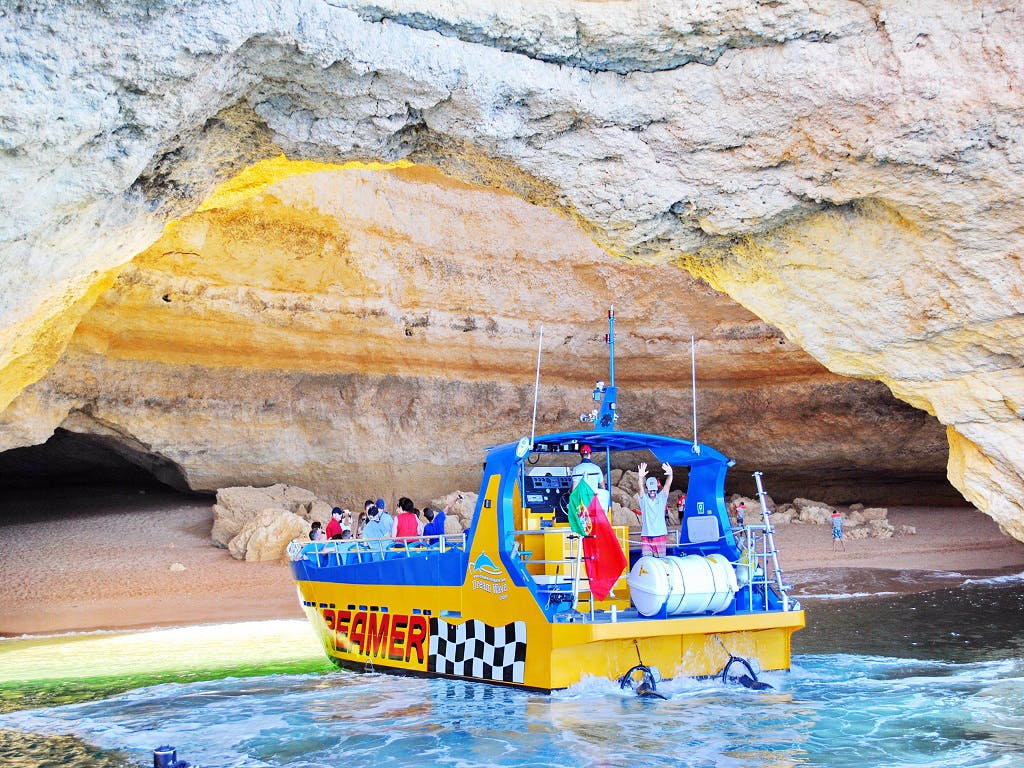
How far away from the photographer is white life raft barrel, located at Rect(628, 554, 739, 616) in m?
8.10

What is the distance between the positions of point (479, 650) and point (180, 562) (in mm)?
9713

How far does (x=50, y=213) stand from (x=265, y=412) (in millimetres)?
11979

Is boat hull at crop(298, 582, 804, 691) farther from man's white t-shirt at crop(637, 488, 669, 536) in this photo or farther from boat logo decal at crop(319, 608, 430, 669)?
man's white t-shirt at crop(637, 488, 669, 536)

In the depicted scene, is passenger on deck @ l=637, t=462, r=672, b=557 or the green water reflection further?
the green water reflection

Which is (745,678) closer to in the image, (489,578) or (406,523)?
(489,578)

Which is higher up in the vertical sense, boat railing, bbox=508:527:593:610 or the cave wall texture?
the cave wall texture

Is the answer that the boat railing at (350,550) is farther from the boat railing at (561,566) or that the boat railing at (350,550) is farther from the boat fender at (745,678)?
the boat fender at (745,678)

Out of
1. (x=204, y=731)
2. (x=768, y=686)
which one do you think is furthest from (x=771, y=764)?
(x=204, y=731)

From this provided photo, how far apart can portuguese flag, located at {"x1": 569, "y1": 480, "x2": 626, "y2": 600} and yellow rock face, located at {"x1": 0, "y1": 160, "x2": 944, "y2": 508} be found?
11.0 metres

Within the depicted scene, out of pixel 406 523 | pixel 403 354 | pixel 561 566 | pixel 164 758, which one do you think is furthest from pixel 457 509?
pixel 164 758

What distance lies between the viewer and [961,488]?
11422mm

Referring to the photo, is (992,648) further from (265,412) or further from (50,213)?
Result: (265,412)

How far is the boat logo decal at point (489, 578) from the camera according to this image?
859 centimetres

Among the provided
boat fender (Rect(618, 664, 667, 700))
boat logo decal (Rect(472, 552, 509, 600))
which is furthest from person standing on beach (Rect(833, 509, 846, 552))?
boat logo decal (Rect(472, 552, 509, 600))
